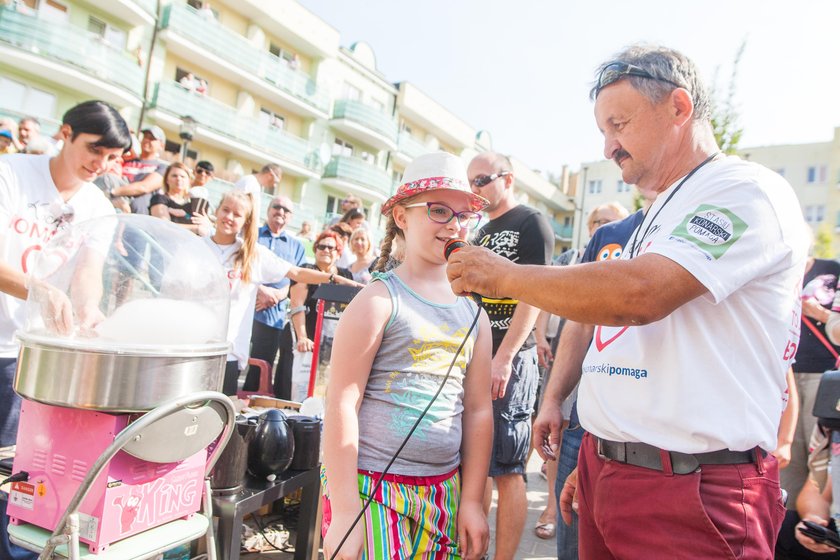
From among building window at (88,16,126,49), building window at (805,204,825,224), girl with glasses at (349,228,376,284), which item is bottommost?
girl with glasses at (349,228,376,284)

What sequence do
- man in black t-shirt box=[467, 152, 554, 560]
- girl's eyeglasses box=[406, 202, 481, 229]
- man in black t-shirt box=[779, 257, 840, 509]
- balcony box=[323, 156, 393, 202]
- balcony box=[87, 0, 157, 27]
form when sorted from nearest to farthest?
1. girl's eyeglasses box=[406, 202, 481, 229]
2. man in black t-shirt box=[467, 152, 554, 560]
3. man in black t-shirt box=[779, 257, 840, 509]
4. balcony box=[87, 0, 157, 27]
5. balcony box=[323, 156, 393, 202]

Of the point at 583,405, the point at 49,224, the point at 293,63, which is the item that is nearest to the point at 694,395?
the point at 583,405

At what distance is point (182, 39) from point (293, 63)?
5963 millimetres

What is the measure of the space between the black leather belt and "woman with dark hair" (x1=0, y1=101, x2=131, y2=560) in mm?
2453

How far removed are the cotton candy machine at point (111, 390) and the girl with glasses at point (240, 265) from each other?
1.96 m

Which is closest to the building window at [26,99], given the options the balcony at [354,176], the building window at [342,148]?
the balcony at [354,176]

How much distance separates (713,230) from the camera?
1.26 m

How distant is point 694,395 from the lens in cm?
131

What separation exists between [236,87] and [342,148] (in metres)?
6.46

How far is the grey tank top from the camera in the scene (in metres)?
1.76

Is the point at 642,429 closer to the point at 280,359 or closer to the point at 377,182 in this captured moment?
the point at 280,359

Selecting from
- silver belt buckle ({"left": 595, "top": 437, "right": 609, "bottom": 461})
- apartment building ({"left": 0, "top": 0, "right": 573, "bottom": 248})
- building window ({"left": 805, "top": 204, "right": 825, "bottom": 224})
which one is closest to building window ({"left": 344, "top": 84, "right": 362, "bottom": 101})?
apartment building ({"left": 0, "top": 0, "right": 573, "bottom": 248})

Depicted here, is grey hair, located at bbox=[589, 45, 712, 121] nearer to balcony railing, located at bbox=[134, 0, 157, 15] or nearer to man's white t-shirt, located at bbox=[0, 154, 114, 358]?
man's white t-shirt, located at bbox=[0, 154, 114, 358]

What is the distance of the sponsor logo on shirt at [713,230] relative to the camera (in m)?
1.25
